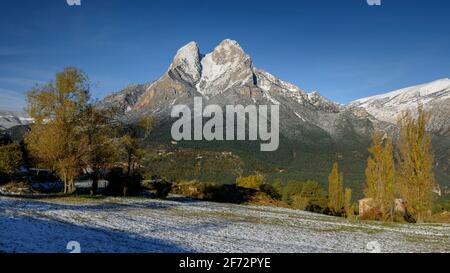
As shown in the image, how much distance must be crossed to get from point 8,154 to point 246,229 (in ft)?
160

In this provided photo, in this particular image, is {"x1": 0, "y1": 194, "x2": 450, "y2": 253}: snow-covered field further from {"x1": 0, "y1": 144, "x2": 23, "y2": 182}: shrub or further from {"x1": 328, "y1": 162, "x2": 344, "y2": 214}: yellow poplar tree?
{"x1": 328, "y1": 162, "x2": 344, "y2": 214}: yellow poplar tree

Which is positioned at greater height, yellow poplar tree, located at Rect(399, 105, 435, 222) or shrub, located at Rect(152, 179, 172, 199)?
yellow poplar tree, located at Rect(399, 105, 435, 222)

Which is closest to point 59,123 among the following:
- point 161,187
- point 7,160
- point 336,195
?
point 7,160

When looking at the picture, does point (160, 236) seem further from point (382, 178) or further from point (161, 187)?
point (161, 187)

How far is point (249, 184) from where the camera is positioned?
367 feet

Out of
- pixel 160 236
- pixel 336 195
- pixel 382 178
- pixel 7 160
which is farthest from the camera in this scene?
pixel 336 195

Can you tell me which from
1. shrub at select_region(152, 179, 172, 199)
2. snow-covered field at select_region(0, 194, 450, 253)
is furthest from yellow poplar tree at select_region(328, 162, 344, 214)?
snow-covered field at select_region(0, 194, 450, 253)

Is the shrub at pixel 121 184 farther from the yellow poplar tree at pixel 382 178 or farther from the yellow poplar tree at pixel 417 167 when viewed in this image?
the yellow poplar tree at pixel 417 167

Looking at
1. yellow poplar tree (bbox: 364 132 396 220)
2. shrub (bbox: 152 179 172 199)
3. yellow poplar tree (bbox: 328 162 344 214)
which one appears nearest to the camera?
yellow poplar tree (bbox: 364 132 396 220)

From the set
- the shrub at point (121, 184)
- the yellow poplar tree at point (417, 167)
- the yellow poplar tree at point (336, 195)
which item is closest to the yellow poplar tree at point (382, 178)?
the yellow poplar tree at point (417, 167)

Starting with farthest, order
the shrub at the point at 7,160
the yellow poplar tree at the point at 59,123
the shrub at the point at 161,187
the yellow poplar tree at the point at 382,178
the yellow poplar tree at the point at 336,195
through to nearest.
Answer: the yellow poplar tree at the point at 336,195
the shrub at the point at 161,187
the shrub at the point at 7,160
the yellow poplar tree at the point at 382,178
the yellow poplar tree at the point at 59,123

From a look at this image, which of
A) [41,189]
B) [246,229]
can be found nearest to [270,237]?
[246,229]

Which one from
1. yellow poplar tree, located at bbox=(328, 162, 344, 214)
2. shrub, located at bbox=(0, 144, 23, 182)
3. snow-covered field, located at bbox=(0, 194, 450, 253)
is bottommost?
yellow poplar tree, located at bbox=(328, 162, 344, 214)
